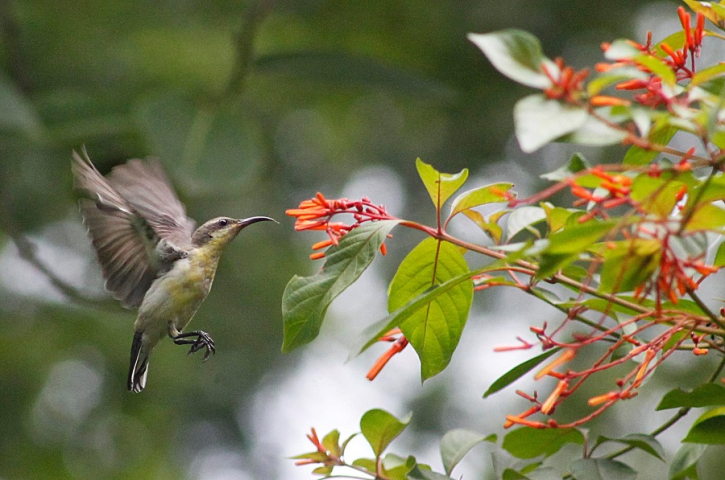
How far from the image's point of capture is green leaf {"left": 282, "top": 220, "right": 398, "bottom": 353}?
1520 mm

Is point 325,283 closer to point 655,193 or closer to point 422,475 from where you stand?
point 422,475

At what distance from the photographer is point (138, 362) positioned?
3229 mm

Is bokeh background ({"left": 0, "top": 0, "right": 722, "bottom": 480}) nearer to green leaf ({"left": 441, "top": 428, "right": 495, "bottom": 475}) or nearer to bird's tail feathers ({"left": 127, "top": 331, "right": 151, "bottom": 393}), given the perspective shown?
bird's tail feathers ({"left": 127, "top": 331, "right": 151, "bottom": 393})

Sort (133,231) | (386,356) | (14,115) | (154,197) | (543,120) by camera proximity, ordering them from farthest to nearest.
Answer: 1. (154,197)
2. (133,231)
3. (14,115)
4. (386,356)
5. (543,120)

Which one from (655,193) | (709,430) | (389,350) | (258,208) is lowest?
(258,208)

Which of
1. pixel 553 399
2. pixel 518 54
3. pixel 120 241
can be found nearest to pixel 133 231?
pixel 120 241

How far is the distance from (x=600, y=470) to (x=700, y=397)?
23cm

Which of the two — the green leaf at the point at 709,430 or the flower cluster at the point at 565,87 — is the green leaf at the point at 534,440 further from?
the flower cluster at the point at 565,87

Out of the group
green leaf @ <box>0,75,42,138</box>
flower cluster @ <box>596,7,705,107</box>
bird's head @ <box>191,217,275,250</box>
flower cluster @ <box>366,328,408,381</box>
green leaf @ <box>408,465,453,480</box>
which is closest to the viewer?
flower cluster @ <box>596,7,705,107</box>

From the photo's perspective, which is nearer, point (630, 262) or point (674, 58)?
point (630, 262)

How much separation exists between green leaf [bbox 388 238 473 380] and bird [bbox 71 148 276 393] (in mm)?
1334

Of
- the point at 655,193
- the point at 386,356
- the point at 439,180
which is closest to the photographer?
the point at 655,193

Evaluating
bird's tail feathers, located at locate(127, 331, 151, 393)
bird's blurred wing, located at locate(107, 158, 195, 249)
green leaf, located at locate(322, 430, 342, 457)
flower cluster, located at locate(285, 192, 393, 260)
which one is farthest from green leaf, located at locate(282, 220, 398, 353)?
bird's tail feathers, located at locate(127, 331, 151, 393)

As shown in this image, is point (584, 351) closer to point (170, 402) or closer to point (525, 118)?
point (170, 402)
